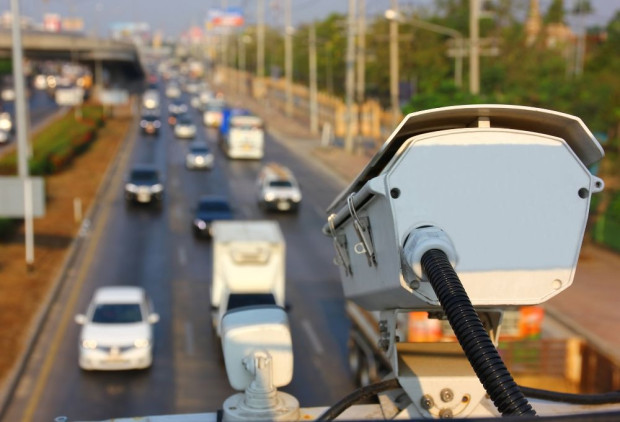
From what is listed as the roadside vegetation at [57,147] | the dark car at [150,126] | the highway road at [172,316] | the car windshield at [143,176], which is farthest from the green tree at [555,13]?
the car windshield at [143,176]

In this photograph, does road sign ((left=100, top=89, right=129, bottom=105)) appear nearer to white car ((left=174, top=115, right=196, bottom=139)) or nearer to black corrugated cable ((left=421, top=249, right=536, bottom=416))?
white car ((left=174, top=115, right=196, bottom=139))

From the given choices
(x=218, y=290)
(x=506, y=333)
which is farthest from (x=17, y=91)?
(x=506, y=333)

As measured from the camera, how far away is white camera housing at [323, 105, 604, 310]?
5.04 m

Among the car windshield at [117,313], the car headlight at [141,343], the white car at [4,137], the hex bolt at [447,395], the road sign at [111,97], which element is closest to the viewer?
the hex bolt at [447,395]

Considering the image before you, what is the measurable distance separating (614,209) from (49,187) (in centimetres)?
2644

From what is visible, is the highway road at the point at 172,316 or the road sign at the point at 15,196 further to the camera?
the road sign at the point at 15,196

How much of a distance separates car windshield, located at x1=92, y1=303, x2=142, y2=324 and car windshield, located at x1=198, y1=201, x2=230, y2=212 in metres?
14.8

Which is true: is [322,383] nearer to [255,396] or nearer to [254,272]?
[254,272]

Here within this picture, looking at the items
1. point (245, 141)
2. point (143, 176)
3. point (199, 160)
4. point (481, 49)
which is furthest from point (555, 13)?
point (143, 176)

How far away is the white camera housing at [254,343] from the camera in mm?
5797

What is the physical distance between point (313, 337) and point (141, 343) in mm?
4518

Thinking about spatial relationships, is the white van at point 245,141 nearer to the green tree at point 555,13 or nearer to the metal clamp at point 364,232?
the metal clamp at point 364,232

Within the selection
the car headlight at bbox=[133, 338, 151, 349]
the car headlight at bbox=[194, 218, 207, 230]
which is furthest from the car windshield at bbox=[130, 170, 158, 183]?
the car headlight at bbox=[133, 338, 151, 349]

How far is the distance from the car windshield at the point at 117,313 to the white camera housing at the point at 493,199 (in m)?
16.1
